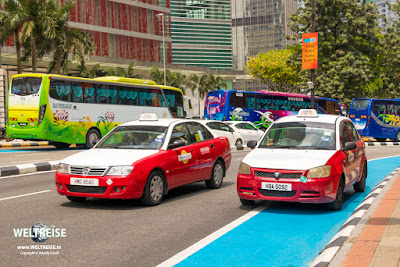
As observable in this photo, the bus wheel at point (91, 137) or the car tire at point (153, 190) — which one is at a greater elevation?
the car tire at point (153, 190)

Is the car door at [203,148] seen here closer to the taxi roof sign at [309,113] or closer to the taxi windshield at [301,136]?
the taxi windshield at [301,136]

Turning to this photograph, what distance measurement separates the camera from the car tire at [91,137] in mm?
26281

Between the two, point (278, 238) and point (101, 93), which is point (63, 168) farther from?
point (101, 93)

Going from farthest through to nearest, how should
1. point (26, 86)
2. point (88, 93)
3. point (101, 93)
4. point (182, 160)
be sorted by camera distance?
point (101, 93) → point (88, 93) → point (26, 86) → point (182, 160)

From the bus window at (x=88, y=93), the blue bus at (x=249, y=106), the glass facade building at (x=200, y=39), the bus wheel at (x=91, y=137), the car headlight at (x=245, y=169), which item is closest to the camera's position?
the car headlight at (x=245, y=169)

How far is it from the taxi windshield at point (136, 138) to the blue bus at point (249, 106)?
2584 cm

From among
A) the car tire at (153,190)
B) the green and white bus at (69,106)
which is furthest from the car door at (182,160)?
the green and white bus at (69,106)

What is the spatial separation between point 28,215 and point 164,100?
23.8 m

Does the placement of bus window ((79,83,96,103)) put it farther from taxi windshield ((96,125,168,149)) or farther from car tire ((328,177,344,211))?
car tire ((328,177,344,211))

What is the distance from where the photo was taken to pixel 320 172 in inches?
321

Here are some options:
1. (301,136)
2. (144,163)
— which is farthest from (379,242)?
(144,163)

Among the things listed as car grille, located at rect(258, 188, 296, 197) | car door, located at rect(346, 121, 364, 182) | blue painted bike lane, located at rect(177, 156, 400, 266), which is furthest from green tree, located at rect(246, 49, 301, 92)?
car grille, located at rect(258, 188, 296, 197)

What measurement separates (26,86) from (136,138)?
16.0 metres

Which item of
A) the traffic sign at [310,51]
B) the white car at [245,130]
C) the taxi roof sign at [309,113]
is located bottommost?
the white car at [245,130]
